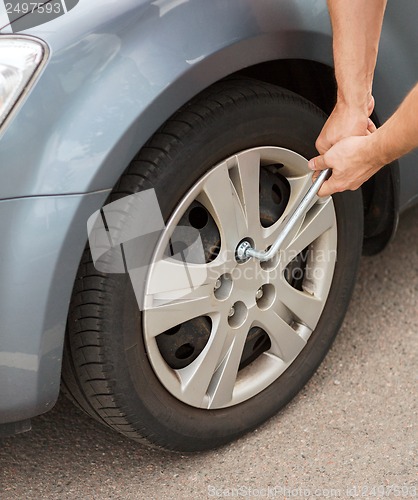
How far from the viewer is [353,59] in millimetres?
1889

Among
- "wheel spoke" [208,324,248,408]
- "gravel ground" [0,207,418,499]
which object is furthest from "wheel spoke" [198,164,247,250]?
"gravel ground" [0,207,418,499]

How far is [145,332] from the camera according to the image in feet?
6.07

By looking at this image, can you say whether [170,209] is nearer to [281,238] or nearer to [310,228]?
[281,238]

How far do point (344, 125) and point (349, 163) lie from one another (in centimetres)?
13

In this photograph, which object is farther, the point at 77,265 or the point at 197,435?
the point at 197,435

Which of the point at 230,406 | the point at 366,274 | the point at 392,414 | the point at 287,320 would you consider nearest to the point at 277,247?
the point at 287,320

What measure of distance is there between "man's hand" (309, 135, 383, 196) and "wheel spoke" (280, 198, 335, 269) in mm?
196

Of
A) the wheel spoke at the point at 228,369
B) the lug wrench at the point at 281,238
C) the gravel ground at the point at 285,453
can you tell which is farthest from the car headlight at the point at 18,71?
the gravel ground at the point at 285,453

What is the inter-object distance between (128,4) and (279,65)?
57 cm

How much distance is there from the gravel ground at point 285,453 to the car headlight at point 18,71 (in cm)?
94

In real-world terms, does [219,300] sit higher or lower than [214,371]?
higher

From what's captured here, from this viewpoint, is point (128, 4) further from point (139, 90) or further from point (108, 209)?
point (108, 209)

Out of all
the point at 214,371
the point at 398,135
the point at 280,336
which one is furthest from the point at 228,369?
the point at 398,135

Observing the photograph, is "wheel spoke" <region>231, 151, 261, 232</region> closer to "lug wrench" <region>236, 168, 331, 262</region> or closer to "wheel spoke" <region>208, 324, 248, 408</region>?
"lug wrench" <region>236, 168, 331, 262</region>
